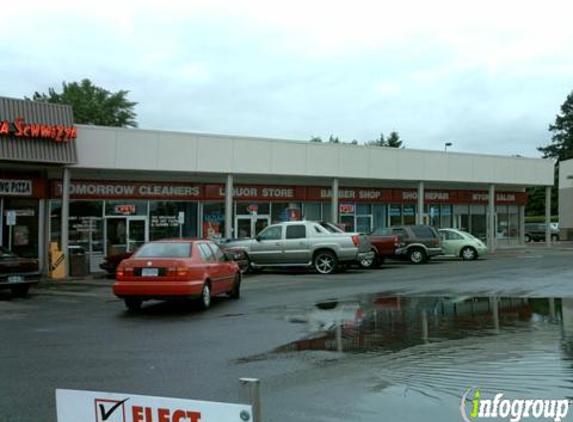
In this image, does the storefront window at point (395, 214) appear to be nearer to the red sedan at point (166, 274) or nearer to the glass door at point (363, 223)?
the glass door at point (363, 223)

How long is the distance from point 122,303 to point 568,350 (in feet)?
32.2

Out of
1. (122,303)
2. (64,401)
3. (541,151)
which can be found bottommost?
(122,303)

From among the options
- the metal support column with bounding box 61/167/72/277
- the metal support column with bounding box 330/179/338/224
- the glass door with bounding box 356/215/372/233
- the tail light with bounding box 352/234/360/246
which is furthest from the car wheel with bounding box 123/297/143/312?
the glass door with bounding box 356/215/372/233

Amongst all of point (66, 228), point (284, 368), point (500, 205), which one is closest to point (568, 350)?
point (284, 368)

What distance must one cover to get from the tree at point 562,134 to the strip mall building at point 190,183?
222 ft

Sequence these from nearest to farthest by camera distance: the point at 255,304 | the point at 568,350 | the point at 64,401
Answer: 1. the point at 64,401
2. the point at 568,350
3. the point at 255,304

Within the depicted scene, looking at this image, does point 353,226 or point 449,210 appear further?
point 449,210

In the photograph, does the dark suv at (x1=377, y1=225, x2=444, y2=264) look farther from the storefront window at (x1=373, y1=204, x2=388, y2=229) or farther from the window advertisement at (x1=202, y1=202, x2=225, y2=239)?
the window advertisement at (x1=202, y1=202, x2=225, y2=239)

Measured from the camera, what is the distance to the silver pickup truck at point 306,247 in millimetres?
22922

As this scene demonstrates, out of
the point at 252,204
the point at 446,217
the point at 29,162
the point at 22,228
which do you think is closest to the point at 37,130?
the point at 29,162

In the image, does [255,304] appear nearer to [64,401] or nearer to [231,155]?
[64,401]

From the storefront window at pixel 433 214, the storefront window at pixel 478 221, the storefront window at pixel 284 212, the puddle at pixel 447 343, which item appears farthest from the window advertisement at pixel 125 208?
the storefront window at pixel 478 221

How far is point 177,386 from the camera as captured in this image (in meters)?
6.61

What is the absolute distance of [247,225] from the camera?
1217 inches
